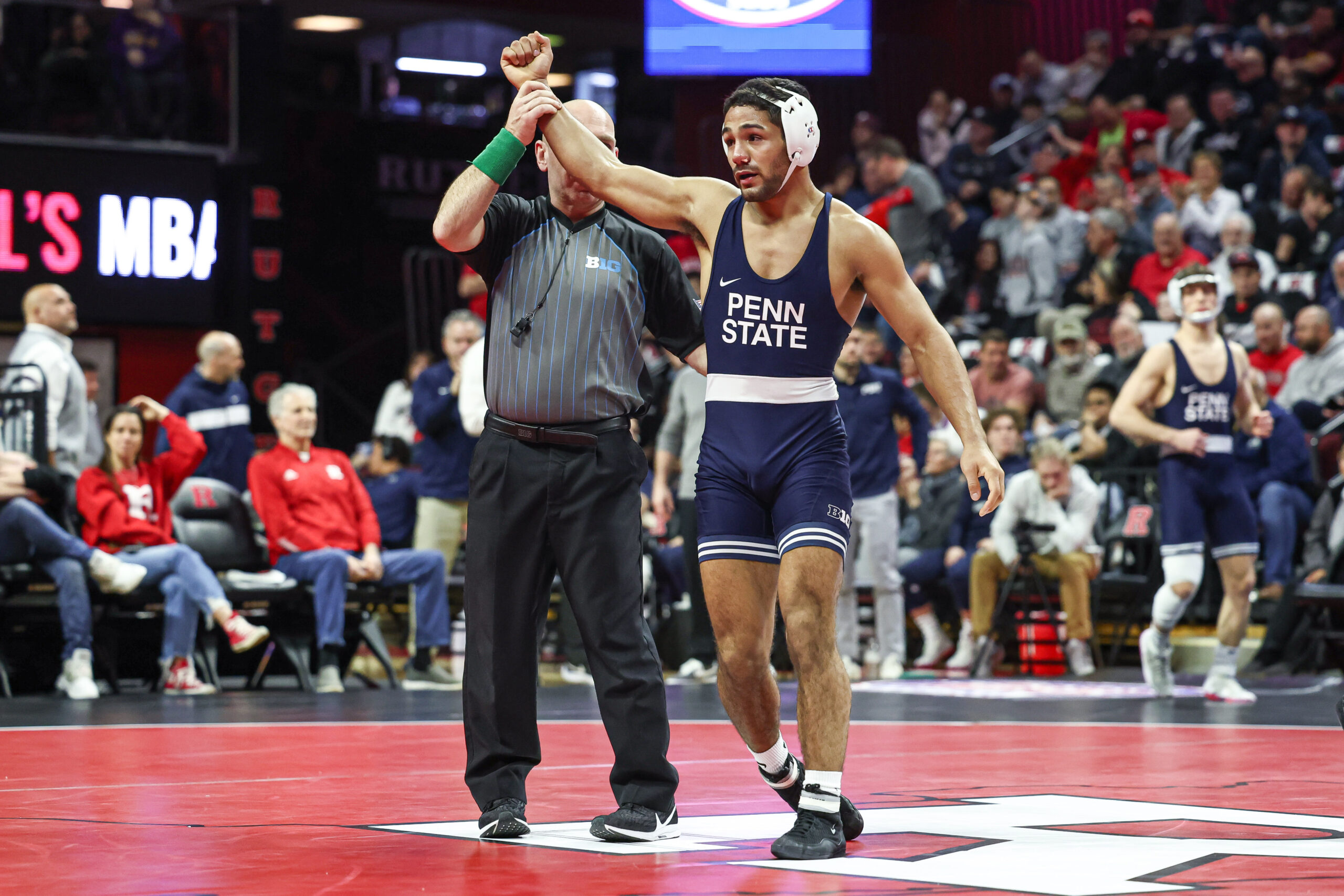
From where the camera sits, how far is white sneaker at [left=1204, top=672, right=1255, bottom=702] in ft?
29.1

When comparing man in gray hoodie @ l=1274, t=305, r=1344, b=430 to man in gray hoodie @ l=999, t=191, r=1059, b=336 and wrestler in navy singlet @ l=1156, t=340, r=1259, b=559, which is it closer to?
wrestler in navy singlet @ l=1156, t=340, r=1259, b=559

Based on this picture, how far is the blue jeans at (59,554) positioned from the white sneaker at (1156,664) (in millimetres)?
5355

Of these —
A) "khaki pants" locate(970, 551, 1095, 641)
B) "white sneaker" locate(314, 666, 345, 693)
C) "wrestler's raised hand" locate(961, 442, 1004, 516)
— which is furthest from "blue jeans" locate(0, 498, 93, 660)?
"wrestler's raised hand" locate(961, 442, 1004, 516)

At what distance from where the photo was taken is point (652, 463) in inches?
531

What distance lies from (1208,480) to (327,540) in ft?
15.6

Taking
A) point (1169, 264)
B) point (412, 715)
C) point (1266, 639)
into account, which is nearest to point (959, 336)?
point (1169, 264)

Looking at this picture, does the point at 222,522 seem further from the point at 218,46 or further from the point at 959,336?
the point at 959,336

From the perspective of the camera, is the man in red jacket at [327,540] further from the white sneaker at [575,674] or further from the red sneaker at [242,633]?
the white sneaker at [575,674]

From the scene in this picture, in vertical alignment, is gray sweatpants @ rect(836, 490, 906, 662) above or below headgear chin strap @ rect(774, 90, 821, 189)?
below

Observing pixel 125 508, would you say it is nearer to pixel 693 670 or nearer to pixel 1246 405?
pixel 693 670

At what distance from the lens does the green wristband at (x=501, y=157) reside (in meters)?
4.44

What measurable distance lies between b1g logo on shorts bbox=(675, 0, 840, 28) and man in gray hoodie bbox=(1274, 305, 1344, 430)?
242 inches

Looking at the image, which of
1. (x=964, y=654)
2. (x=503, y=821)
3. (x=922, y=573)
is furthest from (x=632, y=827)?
(x=922, y=573)

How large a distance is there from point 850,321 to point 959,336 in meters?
11.1
